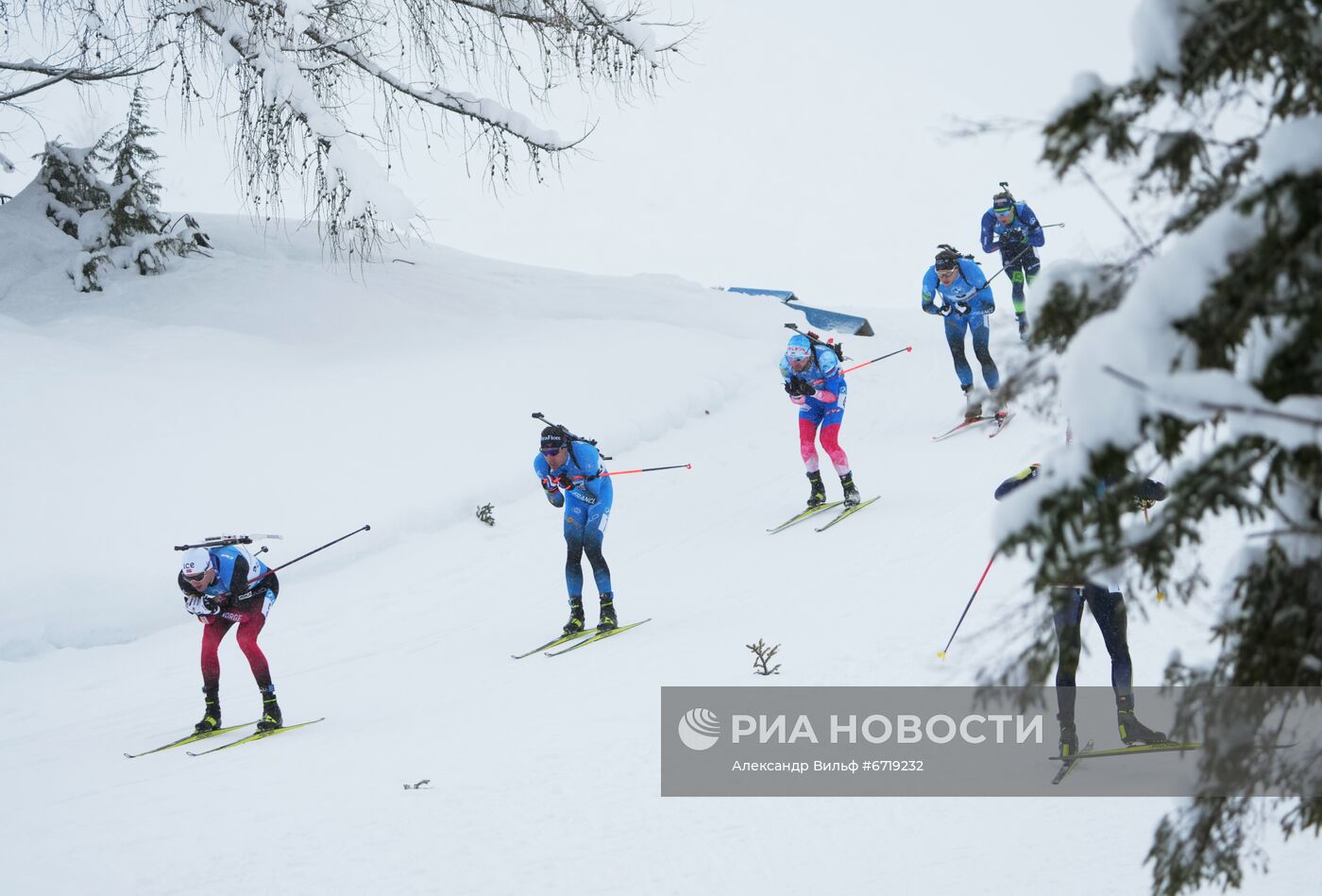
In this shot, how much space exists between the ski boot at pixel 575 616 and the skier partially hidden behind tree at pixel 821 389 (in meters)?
3.41

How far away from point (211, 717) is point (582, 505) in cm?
339

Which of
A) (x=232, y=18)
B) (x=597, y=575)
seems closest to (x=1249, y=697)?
(x=597, y=575)

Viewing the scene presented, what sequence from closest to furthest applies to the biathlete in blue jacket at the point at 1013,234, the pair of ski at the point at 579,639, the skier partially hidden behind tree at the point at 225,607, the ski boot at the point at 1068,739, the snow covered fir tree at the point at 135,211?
the ski boot at the point at 1068,739 → the skier partially hidden behind tree at the point at 225,607 → the pair of ski at the point at 579,639 → the biathlete in blue jacket at the point at 1013,234 → the snow covered fir tree at the point at 135,211

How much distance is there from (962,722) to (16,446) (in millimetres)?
11078

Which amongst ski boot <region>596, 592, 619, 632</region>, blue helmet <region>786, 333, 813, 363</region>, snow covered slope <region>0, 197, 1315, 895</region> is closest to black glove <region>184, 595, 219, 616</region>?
snow covered slope <region>0, 197, 1315, 895</region>

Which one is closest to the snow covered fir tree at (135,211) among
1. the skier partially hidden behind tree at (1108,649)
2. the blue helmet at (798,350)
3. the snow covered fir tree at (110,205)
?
the snow covered fir tree at (110,205)

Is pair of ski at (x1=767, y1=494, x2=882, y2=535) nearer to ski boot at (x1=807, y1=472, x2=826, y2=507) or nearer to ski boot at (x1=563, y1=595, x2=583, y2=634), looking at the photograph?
ski boot at (x1=807, y1=472, x2=826, y2=507)

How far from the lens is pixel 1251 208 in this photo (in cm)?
266

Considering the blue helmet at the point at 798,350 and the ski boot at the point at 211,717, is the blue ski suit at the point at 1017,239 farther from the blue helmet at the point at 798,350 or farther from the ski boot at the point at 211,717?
the ski boot at the point at 211,717

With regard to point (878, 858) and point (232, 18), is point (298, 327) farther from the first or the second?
point (878, 858)

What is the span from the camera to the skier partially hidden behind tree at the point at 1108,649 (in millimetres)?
6105

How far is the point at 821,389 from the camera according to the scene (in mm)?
12594

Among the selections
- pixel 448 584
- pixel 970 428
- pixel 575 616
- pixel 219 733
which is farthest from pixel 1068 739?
pixel 970 428

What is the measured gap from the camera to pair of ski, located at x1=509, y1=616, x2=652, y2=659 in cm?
1003
